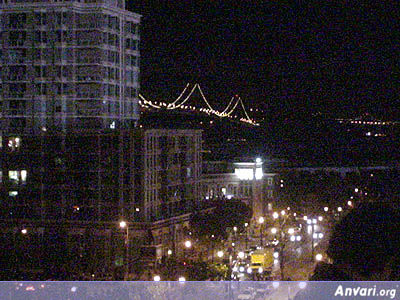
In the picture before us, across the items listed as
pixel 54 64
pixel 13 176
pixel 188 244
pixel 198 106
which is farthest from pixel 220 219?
pixel 198 106

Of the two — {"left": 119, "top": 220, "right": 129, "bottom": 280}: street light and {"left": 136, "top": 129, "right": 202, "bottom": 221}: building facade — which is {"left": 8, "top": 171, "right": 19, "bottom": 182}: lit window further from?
{"left": 119, "top": 220, "right": 129, "bottom": 280}: street light

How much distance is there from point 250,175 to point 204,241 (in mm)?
9734

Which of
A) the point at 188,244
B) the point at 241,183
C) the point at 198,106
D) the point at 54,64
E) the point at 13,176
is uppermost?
the point at 198,106

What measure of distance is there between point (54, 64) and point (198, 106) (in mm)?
20947

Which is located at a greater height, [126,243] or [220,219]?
[220,219]

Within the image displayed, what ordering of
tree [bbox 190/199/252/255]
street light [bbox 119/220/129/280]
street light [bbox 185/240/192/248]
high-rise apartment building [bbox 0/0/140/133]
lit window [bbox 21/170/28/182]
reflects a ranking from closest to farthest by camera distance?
street light [bbox 119/220/129/280]
street light [bbox 185/240/192/248]
tree [bbox 190/199/252/255]
lit window [bbox 21/170/28/182]
high-rise apartment building [bbox 0/0/140/133]

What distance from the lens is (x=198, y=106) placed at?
4038 centimetres

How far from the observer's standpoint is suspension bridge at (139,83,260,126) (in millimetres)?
29891

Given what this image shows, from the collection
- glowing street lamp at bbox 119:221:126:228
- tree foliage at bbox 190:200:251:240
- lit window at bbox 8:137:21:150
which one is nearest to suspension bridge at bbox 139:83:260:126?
tree foliage at bbox 190:200:251:240

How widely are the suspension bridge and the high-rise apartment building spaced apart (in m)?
7.57

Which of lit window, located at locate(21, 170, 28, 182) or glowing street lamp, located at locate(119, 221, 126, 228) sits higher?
lit window, located at locate(21, 170, 28, 182)

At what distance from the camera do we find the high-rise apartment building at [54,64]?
19562 millimetres

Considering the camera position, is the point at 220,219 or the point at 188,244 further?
the point at 220,219

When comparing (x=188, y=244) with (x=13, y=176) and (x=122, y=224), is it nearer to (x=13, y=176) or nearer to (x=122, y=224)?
(x=122, y=224)
